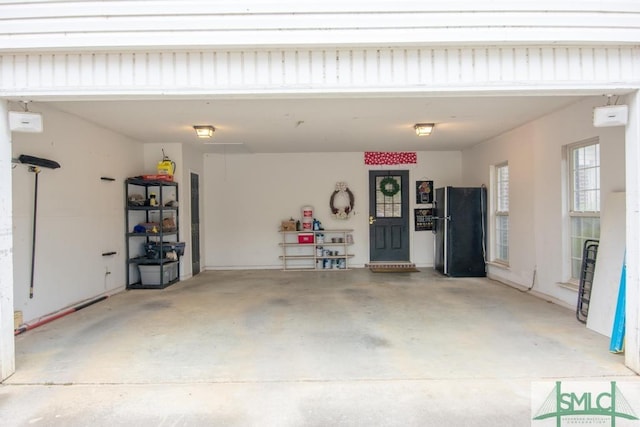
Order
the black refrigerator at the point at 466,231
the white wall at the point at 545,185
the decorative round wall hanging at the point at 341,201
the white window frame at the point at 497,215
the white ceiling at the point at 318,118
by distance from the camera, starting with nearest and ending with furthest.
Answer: the white wall at the point at 545,185 → the white ceiling at the point at 318,118 → the white window frame at the point at 497,215 → the black refrigerator at the point at 466,231 → the decorative round wall hanging at the point at 341,201

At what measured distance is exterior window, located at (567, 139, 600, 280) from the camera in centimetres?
465

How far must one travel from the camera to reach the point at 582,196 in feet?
16.1

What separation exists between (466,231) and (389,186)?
1.98 metres

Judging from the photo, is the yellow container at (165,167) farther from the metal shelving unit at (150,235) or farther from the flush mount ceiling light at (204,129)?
the flush mount ceiling light at (204,129)

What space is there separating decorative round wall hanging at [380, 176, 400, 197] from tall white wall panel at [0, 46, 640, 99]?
550cm

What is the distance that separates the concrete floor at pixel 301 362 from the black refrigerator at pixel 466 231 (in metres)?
1.73

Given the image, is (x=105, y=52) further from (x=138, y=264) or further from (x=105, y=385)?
(x=138, y=264)

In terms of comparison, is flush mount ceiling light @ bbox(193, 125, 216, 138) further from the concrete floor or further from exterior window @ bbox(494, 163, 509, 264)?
exterior window @ bbox(494, 163, 509, 264)

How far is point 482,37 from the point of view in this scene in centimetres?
294

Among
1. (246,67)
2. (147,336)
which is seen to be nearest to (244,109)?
(246,67)

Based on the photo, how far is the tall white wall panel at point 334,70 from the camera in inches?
120

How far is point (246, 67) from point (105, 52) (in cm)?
108

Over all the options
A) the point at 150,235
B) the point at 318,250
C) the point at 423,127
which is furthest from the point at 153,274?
the point at 423,127

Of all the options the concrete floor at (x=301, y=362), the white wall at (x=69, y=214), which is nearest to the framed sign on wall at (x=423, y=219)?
the concrete floor at (x=301, y=362)
